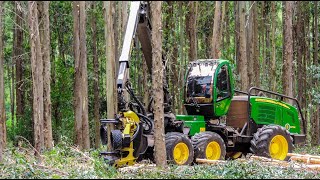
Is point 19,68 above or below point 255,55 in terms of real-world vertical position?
below

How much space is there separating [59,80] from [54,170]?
52.7 ft

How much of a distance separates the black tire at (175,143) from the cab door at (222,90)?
5.43 feet

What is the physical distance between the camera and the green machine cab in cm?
1265

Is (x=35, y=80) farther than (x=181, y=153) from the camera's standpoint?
Yes

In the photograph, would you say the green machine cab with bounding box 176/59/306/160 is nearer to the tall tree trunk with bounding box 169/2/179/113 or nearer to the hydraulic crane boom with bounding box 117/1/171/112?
the hydraulic crane boom with bounding box 117/1/171/112

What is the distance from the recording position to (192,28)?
973 inches

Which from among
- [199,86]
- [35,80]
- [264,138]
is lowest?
[264,138]

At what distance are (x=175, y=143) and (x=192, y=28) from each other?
13.9 meters

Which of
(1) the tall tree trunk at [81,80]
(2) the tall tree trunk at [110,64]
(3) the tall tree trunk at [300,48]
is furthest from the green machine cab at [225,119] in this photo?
(3) the tall tree trunk at [300,48]

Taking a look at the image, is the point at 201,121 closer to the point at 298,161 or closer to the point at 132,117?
the point at 132,117

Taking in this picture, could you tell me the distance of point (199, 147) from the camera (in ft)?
39.6

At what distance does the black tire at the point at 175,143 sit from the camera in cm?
1134

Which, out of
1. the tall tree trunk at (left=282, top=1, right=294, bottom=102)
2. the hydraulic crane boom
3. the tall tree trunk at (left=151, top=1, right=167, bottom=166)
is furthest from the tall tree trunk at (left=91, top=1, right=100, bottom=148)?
the tall tree trunk at (left=151, top=1, right=167, bottom=166)

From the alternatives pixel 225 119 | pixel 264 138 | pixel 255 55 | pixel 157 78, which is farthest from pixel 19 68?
pixel 157 78
